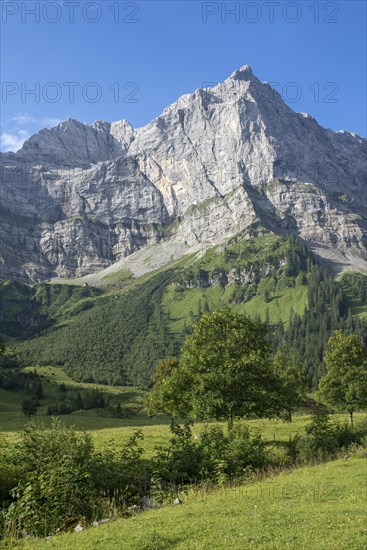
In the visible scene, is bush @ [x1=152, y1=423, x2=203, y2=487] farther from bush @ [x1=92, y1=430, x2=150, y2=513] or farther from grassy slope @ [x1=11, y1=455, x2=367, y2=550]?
grassy slope @ [x1=11, y1=455, x2=367, y2=550]

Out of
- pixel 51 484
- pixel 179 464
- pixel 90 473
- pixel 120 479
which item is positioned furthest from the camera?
pixel 179 464

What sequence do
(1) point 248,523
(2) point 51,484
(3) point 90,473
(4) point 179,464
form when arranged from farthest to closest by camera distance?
(4) point 179,464, (3) point 90,473, (2) point 51,484, (1) point 248,523

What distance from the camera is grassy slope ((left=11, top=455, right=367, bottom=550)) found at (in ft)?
49.9

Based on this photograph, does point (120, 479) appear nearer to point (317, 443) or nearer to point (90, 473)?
point (90, 473)

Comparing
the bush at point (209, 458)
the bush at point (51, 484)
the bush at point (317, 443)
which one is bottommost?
the bush at point (317, 443)

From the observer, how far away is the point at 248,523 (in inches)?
695

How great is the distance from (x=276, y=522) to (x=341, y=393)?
143 ft

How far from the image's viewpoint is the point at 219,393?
132ft

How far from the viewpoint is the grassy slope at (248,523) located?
1520 cm

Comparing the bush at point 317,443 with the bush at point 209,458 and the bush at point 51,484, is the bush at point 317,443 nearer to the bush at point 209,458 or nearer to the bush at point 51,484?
the bush at point 209,458

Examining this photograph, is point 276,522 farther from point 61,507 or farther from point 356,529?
point 61,507

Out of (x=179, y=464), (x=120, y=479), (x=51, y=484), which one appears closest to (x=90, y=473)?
(x=51, y=484)

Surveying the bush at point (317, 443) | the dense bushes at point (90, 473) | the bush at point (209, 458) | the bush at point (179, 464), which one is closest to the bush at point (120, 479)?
the dense bushes at point (90, 473)

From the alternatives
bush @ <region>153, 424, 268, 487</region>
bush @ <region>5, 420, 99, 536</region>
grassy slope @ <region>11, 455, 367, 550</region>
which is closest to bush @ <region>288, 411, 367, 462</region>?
bush @ <region>153, 424, 268, 487</region>
